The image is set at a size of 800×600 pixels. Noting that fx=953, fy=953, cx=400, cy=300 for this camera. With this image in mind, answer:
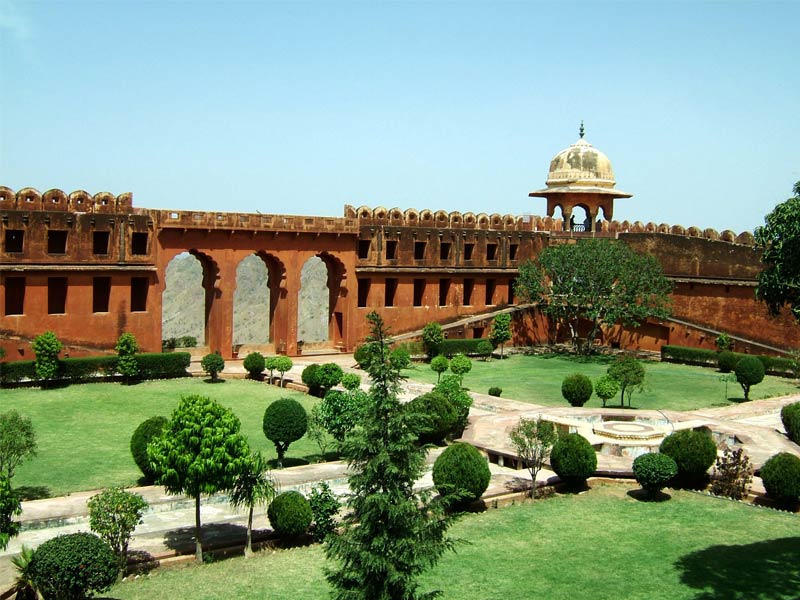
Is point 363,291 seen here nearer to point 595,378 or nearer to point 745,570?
point 595,378

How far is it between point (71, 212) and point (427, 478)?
18867mm

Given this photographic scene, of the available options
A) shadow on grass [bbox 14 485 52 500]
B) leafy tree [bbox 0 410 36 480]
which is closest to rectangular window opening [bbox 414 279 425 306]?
shadow on grass [bbox 14 485 52 500]

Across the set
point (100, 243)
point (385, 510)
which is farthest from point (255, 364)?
point (385, 510)

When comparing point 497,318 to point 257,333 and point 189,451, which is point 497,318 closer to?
point 189,451

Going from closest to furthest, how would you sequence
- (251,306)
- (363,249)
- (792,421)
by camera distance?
(792,421)
(363,249)
(251,306)

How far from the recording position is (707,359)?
127 feet

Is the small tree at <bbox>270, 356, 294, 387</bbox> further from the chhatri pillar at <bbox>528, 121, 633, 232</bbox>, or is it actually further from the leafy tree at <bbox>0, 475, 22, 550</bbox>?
the chhatri pillar at <bbox>528, 121, 633, 232</bbox>

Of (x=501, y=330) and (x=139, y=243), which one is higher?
(x=139, y=243)

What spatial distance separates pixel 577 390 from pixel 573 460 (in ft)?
27.7

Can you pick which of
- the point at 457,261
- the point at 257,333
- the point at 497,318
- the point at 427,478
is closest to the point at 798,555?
the point at 427,478

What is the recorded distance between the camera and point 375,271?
4162 centimetres

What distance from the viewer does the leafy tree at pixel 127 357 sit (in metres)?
32.2

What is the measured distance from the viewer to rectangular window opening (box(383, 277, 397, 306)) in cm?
4253

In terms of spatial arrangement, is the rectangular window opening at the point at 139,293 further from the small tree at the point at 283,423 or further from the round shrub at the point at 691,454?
the round shrub at the point at 691,454
